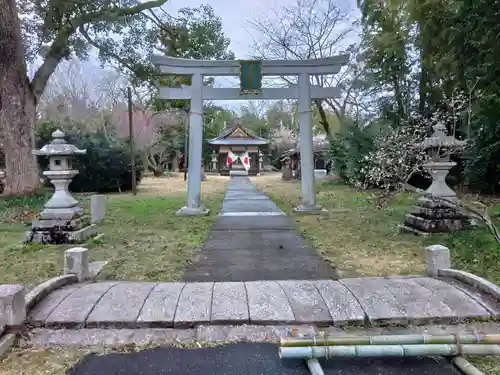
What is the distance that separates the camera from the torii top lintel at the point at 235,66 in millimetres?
8711

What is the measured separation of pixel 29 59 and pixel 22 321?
11.4 m

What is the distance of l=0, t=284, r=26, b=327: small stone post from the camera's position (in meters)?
2.69

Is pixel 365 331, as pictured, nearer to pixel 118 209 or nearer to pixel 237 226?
pixel 237 226

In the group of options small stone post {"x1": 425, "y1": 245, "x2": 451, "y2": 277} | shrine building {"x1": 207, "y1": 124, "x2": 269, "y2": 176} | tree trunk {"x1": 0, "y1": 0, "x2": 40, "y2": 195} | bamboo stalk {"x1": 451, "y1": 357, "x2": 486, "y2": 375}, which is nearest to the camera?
bamboo stalk {"x1": 451, "y1": 357, "x2": 486, "y2": 375}

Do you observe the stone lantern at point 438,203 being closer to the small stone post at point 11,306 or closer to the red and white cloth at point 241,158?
the small stone post at point 11,306

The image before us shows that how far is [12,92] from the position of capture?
10.6m

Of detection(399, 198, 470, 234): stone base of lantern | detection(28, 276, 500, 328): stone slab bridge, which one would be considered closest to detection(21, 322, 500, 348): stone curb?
detection(28, 276, 500, 328): stone slab bridge

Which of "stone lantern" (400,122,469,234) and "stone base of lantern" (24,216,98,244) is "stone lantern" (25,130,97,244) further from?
"stone lantern" (400,122,469,234)

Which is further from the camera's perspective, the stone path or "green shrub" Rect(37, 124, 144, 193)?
"green shrub" Rect(37, 124, 144, 193)

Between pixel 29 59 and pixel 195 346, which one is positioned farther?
pixel 29 59

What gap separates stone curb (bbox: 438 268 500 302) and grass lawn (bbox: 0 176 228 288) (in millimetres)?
2668

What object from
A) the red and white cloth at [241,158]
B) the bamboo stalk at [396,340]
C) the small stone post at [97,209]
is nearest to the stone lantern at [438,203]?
the bamboo stalk at [396,340]

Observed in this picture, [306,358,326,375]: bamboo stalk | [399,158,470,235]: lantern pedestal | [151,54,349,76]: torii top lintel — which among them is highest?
[151,54,349,76]: torii top lintel

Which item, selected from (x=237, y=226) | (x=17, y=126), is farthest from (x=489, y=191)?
(x=17, y=126)
